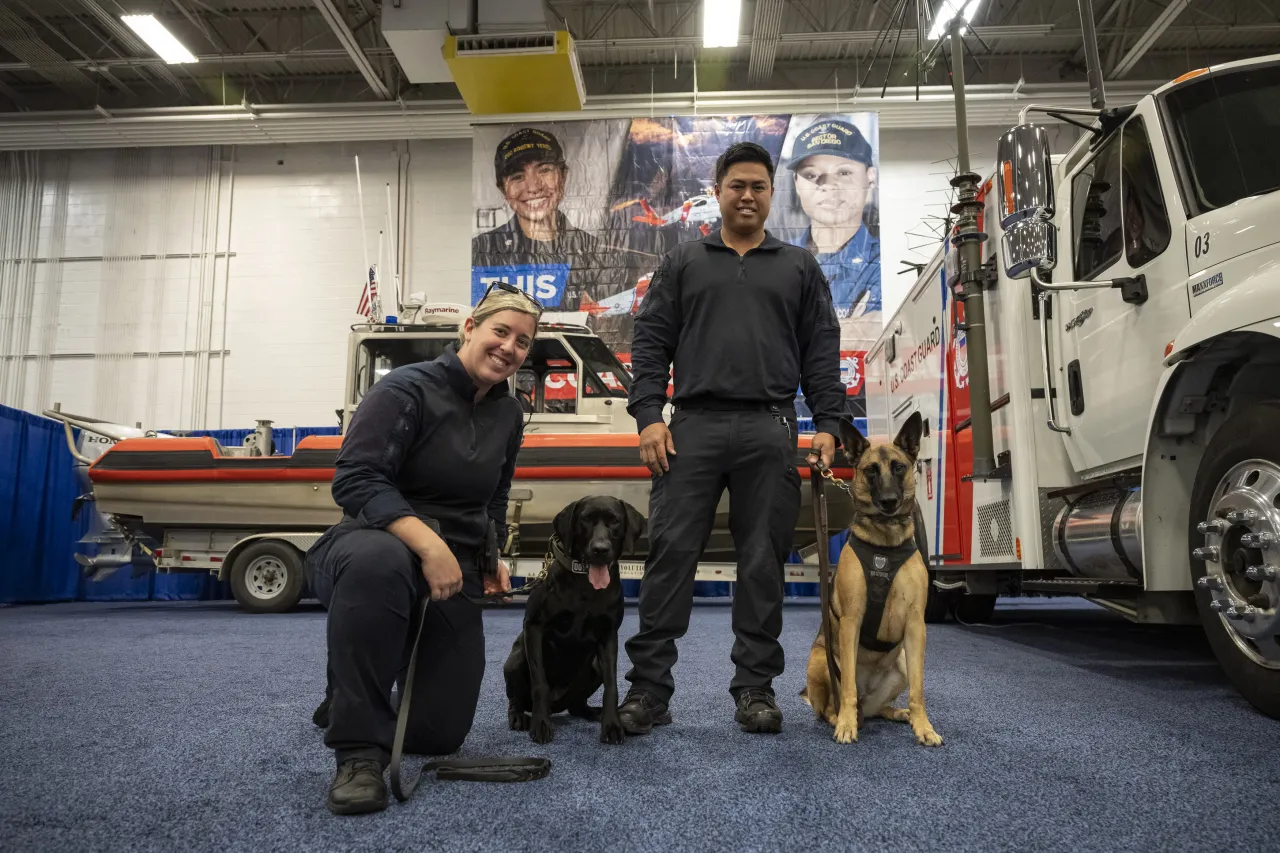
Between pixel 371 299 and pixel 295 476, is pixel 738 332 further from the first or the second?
pixel 371 299

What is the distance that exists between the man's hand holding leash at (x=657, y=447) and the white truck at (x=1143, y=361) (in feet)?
4.04

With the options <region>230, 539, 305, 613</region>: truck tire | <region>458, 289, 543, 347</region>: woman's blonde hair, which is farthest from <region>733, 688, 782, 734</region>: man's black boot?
<region>230, 539, 305, 613</region>: truck tire

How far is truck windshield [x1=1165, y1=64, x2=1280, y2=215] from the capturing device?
2.54 m

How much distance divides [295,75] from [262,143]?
1.20 m

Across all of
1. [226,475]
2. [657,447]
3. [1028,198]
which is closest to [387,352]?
[226,475]

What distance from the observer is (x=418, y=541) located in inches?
67.6

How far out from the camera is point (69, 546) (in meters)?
8.59

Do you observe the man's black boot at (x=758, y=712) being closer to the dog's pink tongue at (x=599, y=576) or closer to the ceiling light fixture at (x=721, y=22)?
the dog's pink tongue at (x=599, y=576)

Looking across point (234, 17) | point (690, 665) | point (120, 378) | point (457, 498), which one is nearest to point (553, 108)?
point (234, 17)

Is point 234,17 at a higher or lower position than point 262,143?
higher

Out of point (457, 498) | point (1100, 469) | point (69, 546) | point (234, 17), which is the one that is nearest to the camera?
point (457, 498)

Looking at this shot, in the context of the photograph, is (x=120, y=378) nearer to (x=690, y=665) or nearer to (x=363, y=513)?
(x=690, y=665)

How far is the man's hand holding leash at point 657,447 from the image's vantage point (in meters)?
2.53

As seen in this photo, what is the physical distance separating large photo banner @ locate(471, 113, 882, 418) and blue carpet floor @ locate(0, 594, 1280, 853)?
6.61 meters
